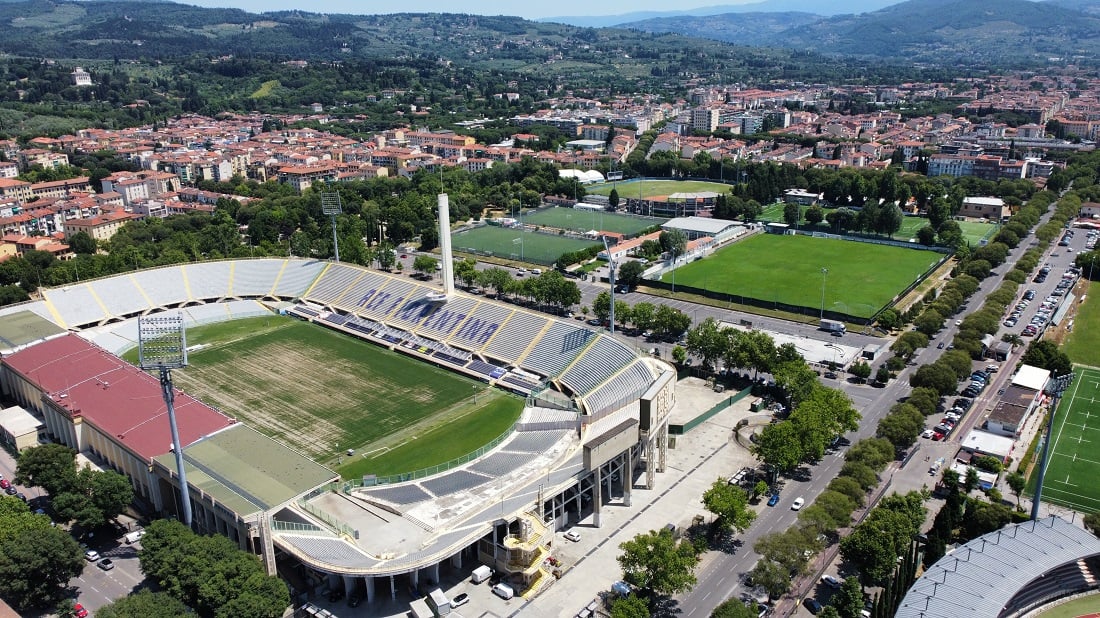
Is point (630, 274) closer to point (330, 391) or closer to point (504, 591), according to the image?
point (330, 391)

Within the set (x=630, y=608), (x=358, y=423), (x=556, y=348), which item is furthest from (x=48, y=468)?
(x=556, y=348)

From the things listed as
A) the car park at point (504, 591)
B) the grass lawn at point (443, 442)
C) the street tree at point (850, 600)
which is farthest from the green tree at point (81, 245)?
the street tree at point (850, 600)

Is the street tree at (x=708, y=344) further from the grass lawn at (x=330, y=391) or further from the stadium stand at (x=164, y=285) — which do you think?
the stadium stand at (x=164, y=285)

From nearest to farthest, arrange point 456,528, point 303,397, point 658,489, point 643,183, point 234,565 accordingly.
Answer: point 234,565 → point 456,528 → point 658,489 → point 303,397 → point 643,183

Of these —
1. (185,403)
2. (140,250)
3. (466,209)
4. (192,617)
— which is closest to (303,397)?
(185,403)

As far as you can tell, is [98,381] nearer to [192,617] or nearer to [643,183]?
[192,617]

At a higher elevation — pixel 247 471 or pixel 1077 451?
pixel 247 471
